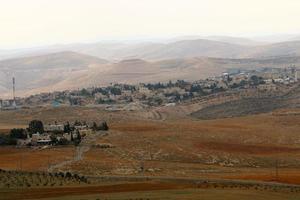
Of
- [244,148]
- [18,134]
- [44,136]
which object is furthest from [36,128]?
[244,148]

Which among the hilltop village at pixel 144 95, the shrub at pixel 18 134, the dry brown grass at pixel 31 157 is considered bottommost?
the hilltop village at pixel 144 95

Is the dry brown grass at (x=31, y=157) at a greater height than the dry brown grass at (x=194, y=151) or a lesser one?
greater

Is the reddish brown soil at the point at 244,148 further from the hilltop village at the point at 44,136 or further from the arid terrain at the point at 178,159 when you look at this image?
the hilltop village at the point at 44,136

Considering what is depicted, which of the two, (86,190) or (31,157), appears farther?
Answer: (31,157)

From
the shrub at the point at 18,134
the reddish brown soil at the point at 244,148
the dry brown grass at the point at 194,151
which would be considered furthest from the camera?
the shrub at the point at 18,134

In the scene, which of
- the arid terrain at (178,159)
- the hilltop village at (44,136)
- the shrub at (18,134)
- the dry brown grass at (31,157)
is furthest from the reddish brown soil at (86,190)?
the shrub at (18,134)

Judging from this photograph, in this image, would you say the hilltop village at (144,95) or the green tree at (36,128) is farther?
the hilltop village at (144,95)

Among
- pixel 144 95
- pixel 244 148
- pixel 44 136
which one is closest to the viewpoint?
pixel 244 148

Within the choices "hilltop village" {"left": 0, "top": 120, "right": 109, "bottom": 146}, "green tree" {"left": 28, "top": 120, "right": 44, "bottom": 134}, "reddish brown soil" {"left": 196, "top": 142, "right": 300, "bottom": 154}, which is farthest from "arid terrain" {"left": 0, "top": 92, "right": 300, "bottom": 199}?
"green tree" {"left": 28, "top": 120, "right": 44, "bottom": 134}

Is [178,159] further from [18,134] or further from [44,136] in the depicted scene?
[18,134]

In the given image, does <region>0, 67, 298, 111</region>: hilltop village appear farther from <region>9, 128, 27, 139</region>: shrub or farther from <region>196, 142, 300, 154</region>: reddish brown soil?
<region>196, 142, 300, 154</region>: reddish brown soil

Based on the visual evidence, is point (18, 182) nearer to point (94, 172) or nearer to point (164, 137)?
point (94, 172)
